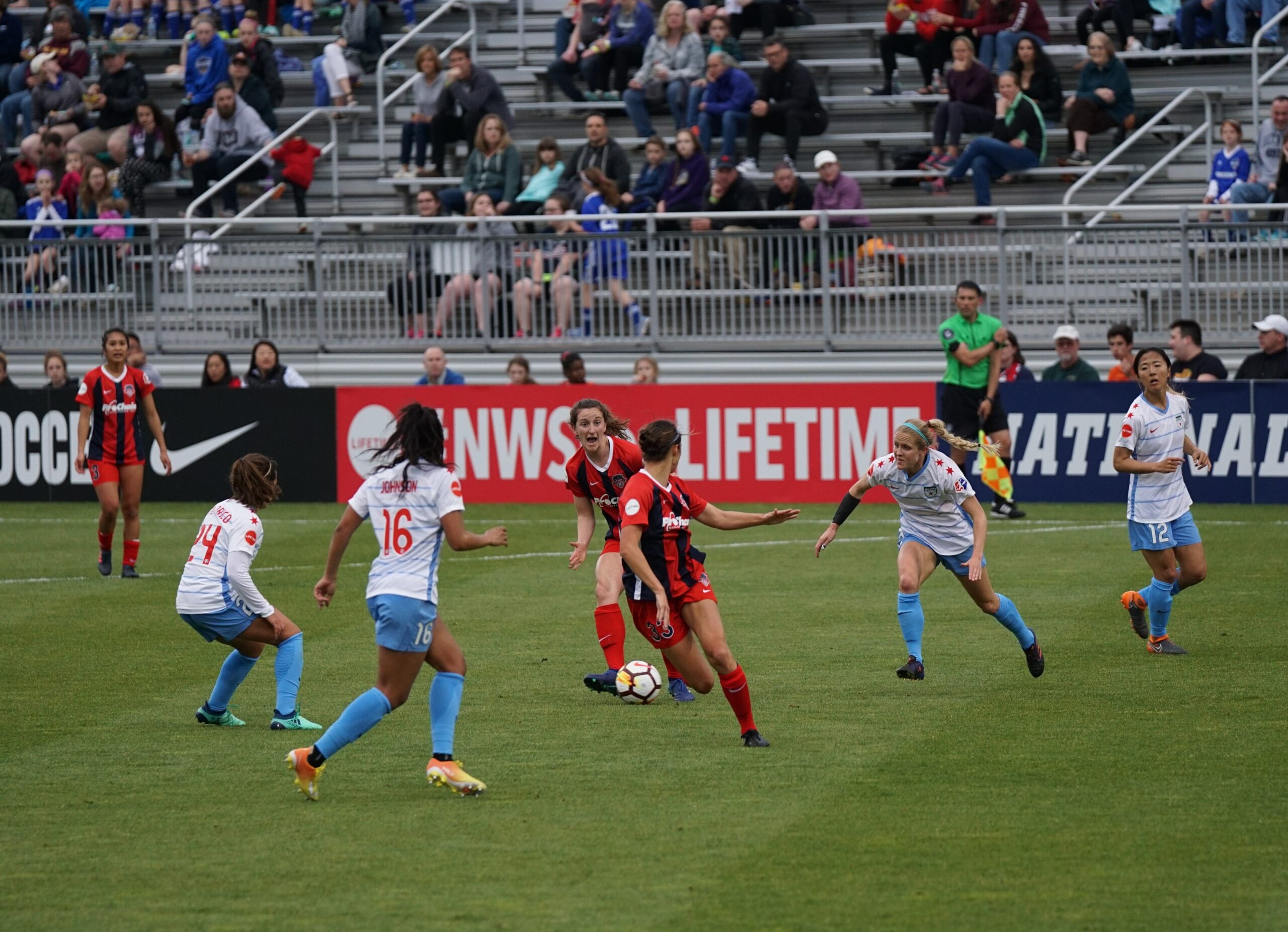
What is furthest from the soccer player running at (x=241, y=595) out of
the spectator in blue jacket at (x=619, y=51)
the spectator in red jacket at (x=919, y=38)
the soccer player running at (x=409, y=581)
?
the spectator in blue jacket at (x=619, y=51)

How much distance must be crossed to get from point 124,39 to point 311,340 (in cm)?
1019

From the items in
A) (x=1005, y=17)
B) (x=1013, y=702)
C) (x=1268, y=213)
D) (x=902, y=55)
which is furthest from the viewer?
(x=902, y=55)

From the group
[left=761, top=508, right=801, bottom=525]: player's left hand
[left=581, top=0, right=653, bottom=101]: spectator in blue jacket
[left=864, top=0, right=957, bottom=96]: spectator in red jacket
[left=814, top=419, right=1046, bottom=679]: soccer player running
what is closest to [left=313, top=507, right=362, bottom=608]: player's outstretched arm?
[left=761, top=508, right=801, bottom=525]: player's left hand

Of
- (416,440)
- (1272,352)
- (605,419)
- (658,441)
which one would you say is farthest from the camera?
(1272,352)

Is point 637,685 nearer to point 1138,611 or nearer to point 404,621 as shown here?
point 404,621

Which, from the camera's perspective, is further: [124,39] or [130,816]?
[124,39]

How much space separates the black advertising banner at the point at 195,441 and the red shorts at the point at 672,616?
12.7m

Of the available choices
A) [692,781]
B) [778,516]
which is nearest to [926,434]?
[778,516]

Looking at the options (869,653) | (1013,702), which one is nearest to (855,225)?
(869,653)

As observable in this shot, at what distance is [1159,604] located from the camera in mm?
11039

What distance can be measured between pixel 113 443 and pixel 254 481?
717cm

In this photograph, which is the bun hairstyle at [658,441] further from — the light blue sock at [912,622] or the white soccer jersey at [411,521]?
the light blue sock at [912,622]

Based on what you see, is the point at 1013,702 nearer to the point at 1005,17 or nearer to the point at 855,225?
the point at 855,225

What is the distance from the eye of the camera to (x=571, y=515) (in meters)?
19.2
